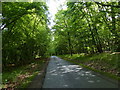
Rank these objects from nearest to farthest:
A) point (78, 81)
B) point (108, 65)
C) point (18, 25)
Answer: point (78, 81) < point (108, 65) < point (18, 25)

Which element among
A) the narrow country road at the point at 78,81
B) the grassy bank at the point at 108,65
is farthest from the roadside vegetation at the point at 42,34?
the narrow country road at the point at 78,81

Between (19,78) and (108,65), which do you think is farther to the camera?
(108,65)

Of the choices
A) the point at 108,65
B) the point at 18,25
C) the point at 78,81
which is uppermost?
the point at 18,25

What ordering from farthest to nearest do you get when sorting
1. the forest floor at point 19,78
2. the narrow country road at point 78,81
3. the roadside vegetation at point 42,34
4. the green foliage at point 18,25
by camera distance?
the green foliage at point 18,25, the roadside vegetation at point 42,34, the forest floor at point 19,78, the narrow country road at point 78,81

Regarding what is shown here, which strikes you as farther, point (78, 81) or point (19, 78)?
point (19, 78)

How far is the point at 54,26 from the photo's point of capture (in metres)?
30.2

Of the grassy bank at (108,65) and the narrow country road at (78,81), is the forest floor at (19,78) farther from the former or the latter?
the grassy bank at (108,65)

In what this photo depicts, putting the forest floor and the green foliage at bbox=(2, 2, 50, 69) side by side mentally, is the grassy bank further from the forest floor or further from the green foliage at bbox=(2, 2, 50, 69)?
the green foliage at bbox=(2, 2, 50, 69)

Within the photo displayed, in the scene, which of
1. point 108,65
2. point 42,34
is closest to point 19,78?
point 108,65

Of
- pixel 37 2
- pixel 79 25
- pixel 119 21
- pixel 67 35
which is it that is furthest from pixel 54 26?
pixel 119 21

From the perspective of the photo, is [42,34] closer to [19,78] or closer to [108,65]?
[19,78]

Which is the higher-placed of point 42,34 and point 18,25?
point 42,34

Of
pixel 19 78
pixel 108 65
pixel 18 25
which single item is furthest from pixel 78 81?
pixel 18 25

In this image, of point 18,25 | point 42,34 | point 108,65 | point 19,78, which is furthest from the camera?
point 42,34
